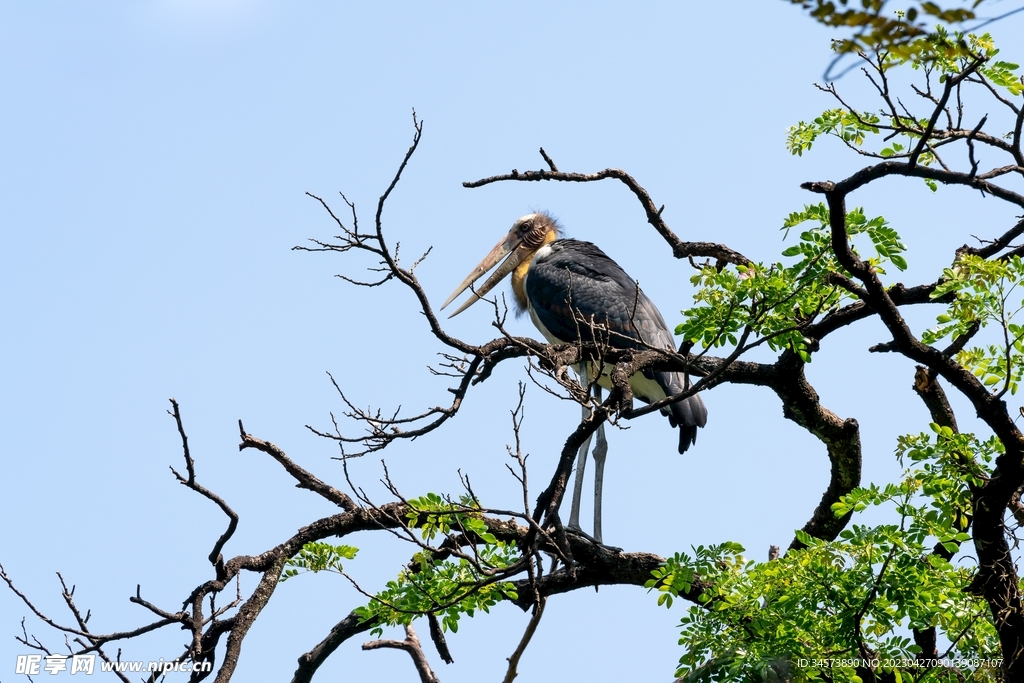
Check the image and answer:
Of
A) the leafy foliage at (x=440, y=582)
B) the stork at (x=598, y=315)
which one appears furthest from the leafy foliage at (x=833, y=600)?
the stork at (x=598, y=315)

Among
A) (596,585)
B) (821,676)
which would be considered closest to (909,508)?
(821,676)

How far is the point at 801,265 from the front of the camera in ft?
19.0

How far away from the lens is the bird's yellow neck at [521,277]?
12.3 metres

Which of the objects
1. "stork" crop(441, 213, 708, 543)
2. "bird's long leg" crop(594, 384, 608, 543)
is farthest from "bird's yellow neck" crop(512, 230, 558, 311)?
"bird's long leg" crop(594, 384, 608, 543)

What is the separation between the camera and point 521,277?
12.7m

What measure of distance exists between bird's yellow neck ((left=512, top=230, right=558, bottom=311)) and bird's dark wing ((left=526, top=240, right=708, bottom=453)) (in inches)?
47.8

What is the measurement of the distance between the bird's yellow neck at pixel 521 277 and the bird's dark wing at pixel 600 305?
121 centimetres

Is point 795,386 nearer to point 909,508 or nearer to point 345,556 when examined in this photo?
point 909,508

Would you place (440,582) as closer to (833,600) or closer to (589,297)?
(833,600)

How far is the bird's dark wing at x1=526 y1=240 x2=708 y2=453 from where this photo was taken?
902 centimetres

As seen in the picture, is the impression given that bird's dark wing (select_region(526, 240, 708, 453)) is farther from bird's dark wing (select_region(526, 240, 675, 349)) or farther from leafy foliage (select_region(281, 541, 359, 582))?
leafy foliage (select_region(281, 541, 359, 582))

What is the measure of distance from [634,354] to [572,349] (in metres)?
0.37

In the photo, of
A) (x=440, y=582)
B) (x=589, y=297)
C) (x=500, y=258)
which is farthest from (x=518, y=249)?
(x=440, y=582)

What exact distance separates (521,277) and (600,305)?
3013 mm
